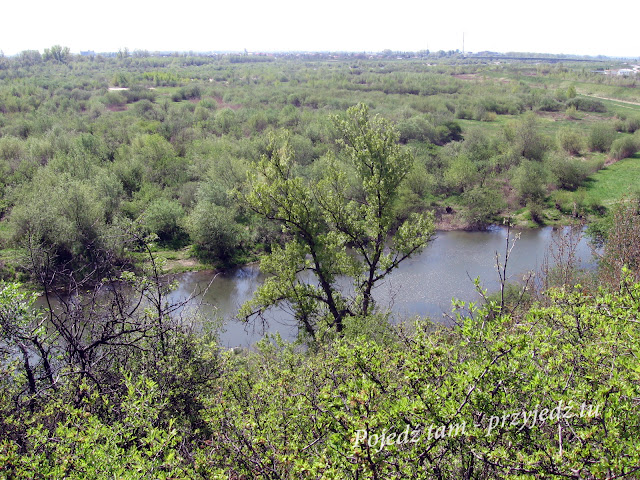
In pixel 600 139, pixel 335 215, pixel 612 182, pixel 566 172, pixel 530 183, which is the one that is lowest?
pixel 612 182

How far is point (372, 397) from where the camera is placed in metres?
4.90

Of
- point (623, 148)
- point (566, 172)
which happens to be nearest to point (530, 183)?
point (566, 172)

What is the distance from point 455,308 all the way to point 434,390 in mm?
1410

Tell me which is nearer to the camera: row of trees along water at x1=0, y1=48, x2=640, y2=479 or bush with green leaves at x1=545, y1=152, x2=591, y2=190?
row of trees along water at x1=0, y1=48, x2=640, y2=479

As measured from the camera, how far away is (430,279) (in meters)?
23.2

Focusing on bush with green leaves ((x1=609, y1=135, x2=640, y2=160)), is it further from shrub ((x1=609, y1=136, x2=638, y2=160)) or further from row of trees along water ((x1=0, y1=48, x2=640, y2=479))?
row of trees along water ((x1=0, y1=48, x2=640, y2=479))

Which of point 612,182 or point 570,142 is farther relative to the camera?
point 570,142

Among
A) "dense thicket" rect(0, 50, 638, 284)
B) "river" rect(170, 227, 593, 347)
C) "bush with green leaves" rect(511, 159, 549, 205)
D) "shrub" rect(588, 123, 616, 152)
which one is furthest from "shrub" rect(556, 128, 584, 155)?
"river" rect(170, 227, 593, 347)

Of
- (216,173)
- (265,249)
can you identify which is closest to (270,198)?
(265,249)

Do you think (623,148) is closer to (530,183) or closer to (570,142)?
(570,142)

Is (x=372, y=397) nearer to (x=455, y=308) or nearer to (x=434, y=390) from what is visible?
(x=434, y=390)

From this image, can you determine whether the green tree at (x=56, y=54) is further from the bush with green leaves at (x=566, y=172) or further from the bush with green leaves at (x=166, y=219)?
the bush with green leaves at (x=566, y=172)

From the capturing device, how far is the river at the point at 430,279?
19609 millimetres

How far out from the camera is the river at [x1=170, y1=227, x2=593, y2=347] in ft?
64.3
